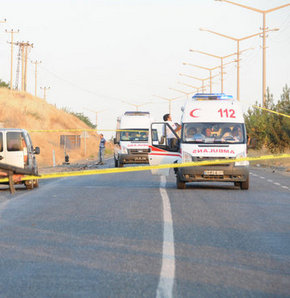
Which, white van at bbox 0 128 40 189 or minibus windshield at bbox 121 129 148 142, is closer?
white van at bbox 0 128 40 189

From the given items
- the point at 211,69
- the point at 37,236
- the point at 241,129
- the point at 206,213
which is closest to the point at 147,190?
the point at 241,129

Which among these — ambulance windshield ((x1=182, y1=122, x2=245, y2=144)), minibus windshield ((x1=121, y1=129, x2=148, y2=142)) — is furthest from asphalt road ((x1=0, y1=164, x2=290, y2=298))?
minibus windshield ((x1=121, y1=129, x2=148, y2=142))

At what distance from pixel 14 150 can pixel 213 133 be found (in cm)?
526

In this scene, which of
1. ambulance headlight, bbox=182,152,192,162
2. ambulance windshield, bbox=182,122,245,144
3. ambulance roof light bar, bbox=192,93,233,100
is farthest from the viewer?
ambulance roof light bar, bbox=192,93,233,100

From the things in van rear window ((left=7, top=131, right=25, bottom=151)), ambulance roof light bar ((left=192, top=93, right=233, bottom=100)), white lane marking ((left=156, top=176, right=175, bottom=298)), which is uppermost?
ambulance roof light bar ((left=192, top=93, right=233, bottom=100))

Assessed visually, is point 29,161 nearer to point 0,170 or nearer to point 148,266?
point 148,266

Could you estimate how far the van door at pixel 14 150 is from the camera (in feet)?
62.6

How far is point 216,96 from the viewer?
69.5 feet

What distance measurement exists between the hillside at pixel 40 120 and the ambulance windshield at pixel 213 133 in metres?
41.4

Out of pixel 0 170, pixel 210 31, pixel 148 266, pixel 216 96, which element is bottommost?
pixel 148 266

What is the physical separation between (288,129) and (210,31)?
10067mm

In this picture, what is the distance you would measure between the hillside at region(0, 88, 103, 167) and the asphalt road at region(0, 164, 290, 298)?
46571 millimetres

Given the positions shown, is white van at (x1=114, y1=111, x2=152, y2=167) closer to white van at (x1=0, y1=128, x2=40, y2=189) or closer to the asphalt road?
white van at (x1=0, y1=128, x2=40, y2=189)

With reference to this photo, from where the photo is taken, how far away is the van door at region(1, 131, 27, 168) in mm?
19094
